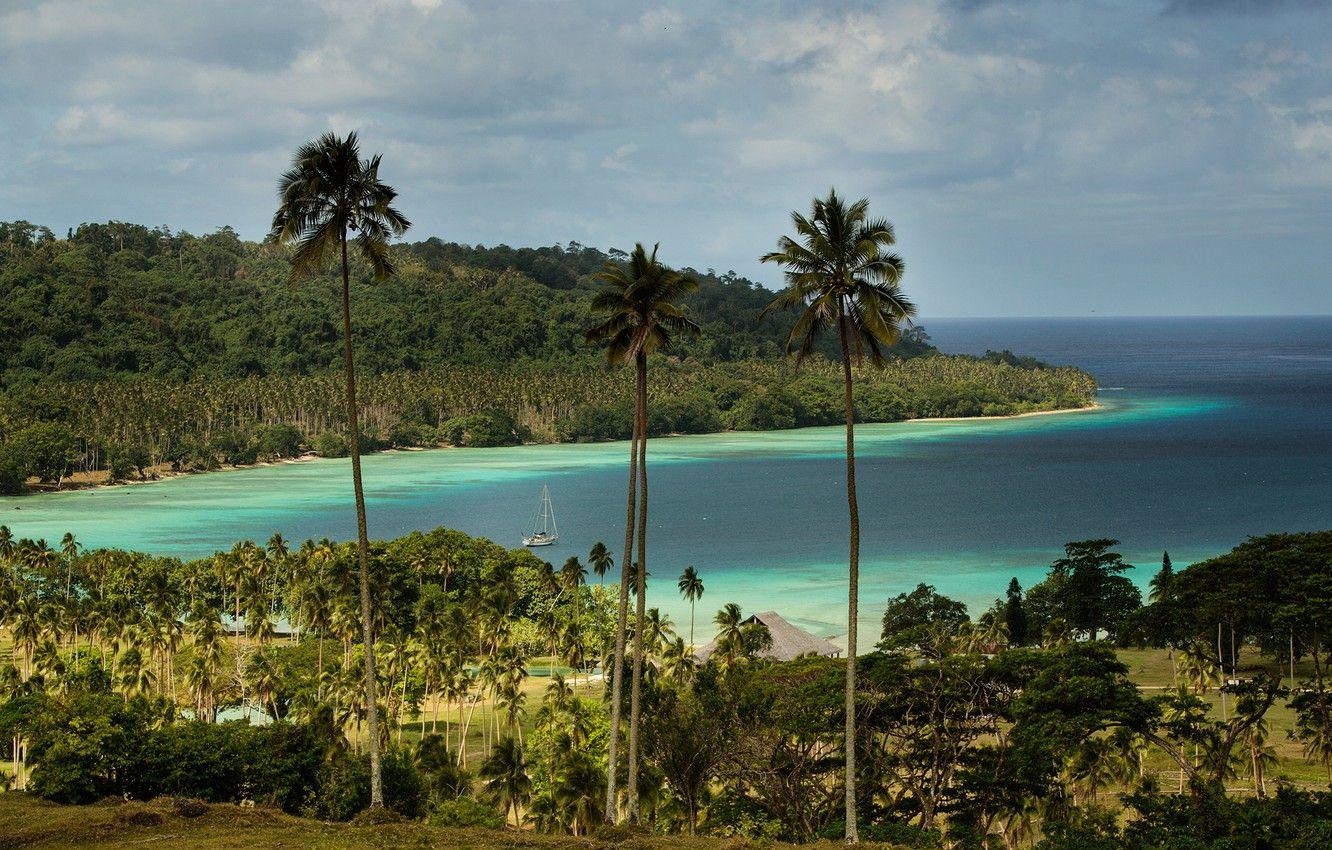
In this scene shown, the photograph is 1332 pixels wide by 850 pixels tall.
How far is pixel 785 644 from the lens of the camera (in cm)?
5006

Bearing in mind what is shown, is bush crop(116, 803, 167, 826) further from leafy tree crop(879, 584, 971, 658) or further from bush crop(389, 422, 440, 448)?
bush crop(389, 422, 440, 448)

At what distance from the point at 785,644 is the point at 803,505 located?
61.7 m

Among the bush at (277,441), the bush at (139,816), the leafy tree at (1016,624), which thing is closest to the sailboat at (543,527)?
the leafy tree at (1016,624)

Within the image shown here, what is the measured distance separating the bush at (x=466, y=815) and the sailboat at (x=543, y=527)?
62.2 m

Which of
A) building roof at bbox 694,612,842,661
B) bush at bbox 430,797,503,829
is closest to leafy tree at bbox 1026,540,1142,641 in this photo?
building roof at bbox 694,612,842,661

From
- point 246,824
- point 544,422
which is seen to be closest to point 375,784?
point 246,824

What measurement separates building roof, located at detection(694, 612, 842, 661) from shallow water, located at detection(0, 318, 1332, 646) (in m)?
9.74

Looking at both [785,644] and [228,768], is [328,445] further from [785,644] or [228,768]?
[228,768]

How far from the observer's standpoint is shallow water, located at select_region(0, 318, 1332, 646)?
82375 mm

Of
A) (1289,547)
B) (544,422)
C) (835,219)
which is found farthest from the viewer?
(544,422)

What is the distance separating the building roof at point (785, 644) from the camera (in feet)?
161

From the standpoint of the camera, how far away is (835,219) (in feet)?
73.6

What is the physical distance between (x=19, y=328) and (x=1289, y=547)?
6584 inches

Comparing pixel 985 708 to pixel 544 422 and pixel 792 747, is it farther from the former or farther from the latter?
pixel 544 422
